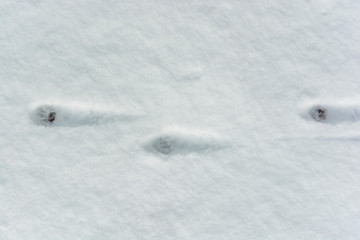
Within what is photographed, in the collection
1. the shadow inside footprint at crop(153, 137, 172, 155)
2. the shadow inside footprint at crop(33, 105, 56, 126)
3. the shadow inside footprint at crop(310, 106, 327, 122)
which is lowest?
the shadow inside footprint at crop(33, 105, 56, 126)

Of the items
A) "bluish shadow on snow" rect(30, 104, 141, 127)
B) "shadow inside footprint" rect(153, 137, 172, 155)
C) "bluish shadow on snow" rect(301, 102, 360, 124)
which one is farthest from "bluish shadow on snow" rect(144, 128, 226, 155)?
"bluish shadow on snow" rect(301, 102, 360, 124)

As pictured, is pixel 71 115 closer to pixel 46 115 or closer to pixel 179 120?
pixel 46 115

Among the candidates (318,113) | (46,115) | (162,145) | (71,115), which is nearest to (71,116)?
(71,115)

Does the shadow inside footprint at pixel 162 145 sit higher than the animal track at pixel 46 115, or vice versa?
the shadow inside footprint at pixel 162 145

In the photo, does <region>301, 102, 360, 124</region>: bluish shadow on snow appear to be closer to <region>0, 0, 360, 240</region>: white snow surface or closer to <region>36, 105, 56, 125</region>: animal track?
<region>0, 0, 360, 240</region>: white snow surface

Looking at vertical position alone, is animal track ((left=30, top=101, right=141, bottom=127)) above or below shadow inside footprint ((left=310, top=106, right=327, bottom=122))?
below

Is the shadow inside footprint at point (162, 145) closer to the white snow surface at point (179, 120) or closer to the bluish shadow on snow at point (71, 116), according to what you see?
the white snow surface at point (179, 120)

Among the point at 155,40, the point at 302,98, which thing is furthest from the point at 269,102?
the point at 155,40

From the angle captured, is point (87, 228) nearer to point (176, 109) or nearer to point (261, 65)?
point (176, 109)

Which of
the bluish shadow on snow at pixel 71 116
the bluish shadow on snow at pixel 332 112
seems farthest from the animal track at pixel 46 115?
the bluish shadow on snow at pixel 332 112
